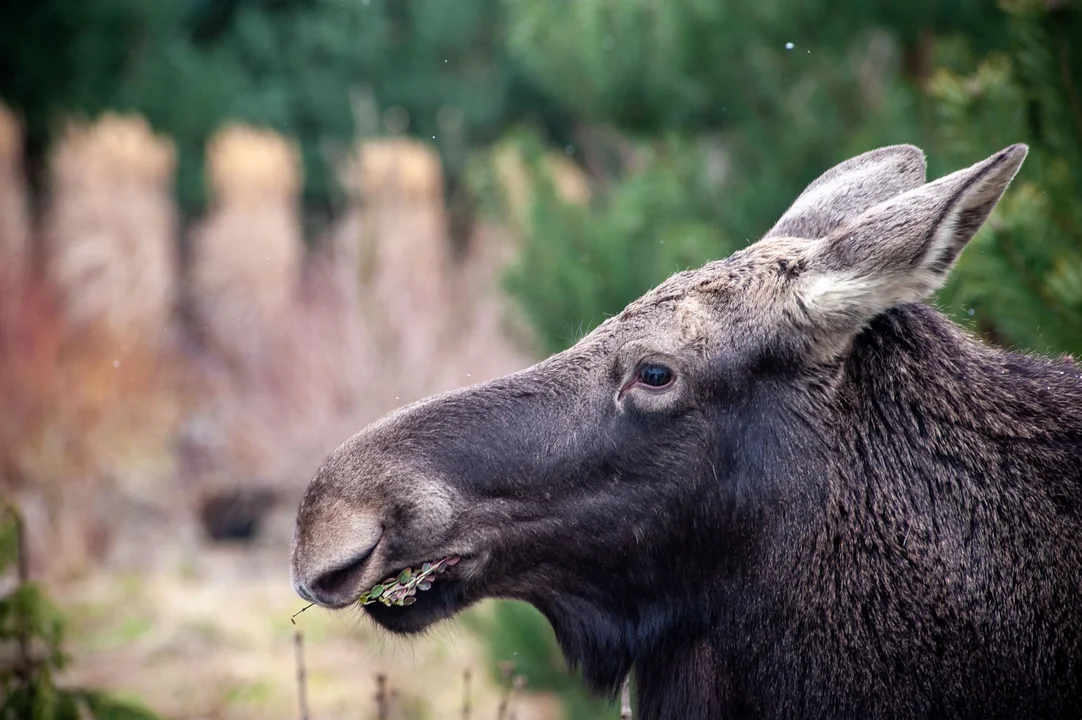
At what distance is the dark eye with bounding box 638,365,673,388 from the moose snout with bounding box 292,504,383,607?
69 centimetres

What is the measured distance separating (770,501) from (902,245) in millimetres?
657

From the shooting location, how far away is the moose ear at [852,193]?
3166 mm

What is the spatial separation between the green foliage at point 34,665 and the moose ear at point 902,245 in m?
2.20

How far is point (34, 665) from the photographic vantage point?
3564 millimetres

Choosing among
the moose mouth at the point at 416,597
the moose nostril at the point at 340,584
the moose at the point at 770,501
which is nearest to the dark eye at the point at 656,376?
the moose at the point at 770,501

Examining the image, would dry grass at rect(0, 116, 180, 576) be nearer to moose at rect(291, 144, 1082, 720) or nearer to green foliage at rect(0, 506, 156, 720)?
green foliage at rect(0, 506, 156, 720)

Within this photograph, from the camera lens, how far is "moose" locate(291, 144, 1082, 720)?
8.68 ft

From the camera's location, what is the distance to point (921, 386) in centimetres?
281

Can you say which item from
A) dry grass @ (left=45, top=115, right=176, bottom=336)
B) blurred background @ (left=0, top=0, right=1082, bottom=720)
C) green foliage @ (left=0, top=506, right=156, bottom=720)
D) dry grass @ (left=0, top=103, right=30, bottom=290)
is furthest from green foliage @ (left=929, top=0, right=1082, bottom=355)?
dry grass @ (left=45, top=115, right=176, bottom=336)

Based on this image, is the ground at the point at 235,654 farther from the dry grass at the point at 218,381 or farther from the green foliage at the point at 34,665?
the green foliage at the point at 34,665

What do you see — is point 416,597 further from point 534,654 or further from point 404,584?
point 534,654

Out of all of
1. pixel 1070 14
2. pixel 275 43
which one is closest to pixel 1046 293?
pixel 1070 14

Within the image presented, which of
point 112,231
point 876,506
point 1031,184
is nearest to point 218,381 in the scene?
point 112,231

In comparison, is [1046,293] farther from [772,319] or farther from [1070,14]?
[772,319]
